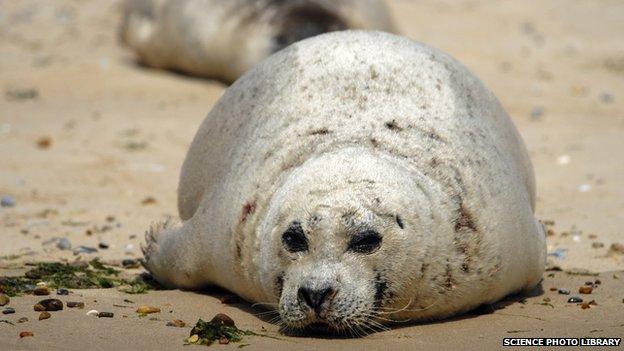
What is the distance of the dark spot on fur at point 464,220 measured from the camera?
14.4 ft

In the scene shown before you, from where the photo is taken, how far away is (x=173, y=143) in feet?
28.6

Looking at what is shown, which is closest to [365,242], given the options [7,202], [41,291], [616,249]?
[41,291]

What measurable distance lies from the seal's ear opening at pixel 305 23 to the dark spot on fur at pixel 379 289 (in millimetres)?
6094

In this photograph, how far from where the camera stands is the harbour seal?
162 inches

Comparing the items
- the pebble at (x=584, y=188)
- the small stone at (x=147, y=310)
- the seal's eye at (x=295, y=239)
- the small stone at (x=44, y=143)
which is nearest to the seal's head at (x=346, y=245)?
the seal's eye at (x=295, y=239)

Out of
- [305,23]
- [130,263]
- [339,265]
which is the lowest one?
[339,265]

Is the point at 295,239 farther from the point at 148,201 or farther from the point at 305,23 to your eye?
the point at 305,23

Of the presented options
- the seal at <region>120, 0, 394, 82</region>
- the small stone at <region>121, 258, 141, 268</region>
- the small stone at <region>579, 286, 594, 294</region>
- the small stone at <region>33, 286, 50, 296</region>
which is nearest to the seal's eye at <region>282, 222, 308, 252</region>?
the small stone at <region>33, 286, 50, 296</region>

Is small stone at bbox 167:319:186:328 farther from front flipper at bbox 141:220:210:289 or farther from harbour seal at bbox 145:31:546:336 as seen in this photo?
front flipper at bbox 141:220:210:289

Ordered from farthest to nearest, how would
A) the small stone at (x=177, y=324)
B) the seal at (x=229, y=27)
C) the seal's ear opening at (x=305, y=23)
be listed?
the seal at (x=229, y=27)
the seal's ear opening at (x=305, y=23)
the small stone at (x=177, y=324)

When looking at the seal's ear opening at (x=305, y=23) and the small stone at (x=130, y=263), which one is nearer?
the small stone at (x=130, y=263)

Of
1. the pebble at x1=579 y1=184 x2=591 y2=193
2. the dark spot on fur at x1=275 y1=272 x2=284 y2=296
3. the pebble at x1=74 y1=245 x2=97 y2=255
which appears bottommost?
the dark spot on fur at x1=275 y1=272 x2=284 y2=296

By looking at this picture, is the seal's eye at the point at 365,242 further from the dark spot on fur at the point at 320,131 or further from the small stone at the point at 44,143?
A: the small stone at the point at 44,143

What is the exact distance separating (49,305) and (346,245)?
1.13m
